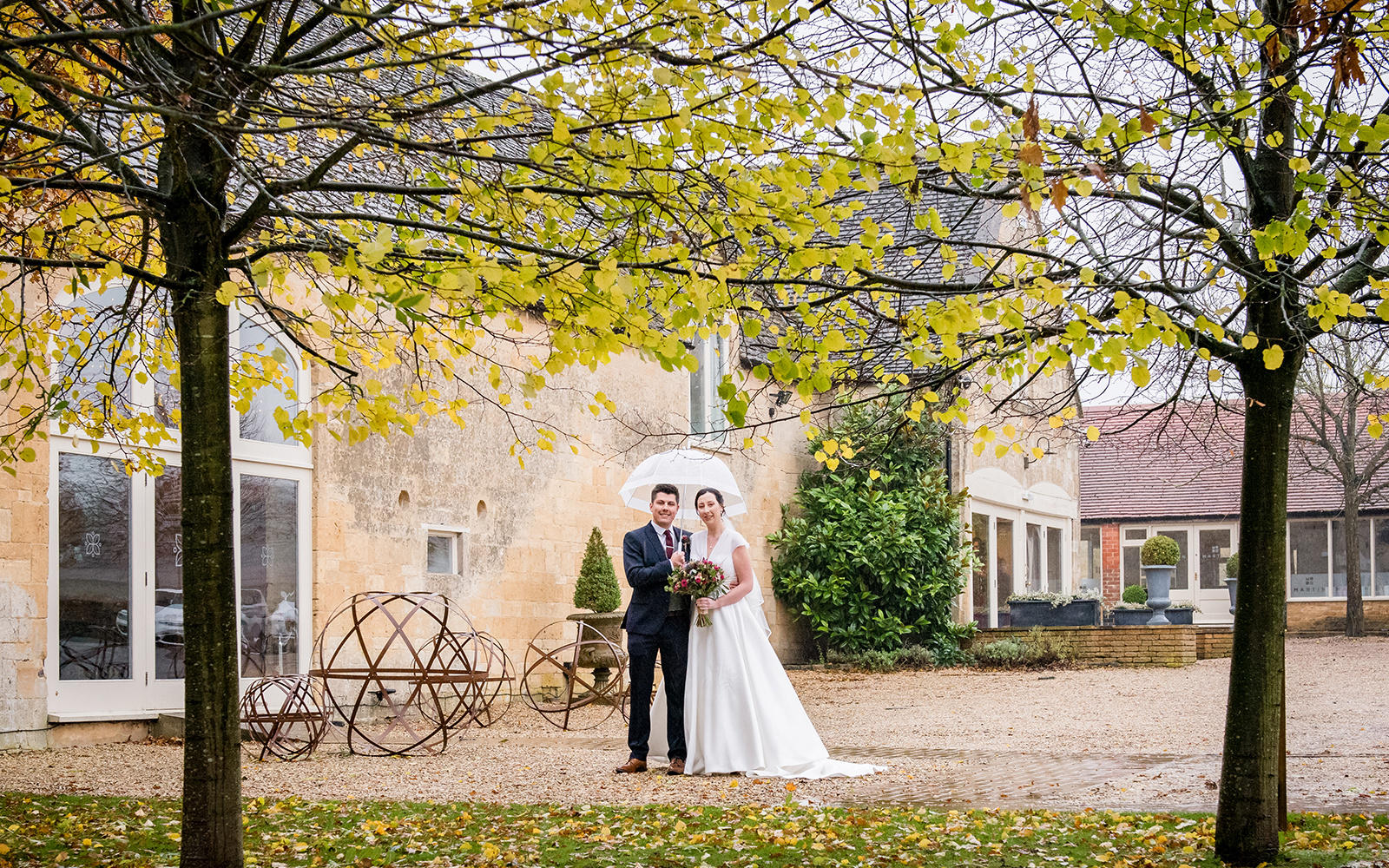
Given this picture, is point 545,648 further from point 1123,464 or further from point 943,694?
point 1123,464

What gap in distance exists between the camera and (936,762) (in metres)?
9.28

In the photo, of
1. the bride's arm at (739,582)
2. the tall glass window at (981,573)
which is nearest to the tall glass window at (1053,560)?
the tall glass window at (981,573)

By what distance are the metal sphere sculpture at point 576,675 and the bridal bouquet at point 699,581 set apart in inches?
160

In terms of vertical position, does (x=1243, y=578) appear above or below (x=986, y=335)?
below

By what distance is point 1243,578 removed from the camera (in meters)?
5.43

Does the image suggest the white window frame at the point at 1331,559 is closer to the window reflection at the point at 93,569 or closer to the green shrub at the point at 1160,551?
the green shrub at the point at 1160,551

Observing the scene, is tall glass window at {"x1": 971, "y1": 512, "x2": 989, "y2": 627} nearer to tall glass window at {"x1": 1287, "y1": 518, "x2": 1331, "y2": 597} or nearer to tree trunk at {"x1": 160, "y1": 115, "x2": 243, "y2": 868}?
tall glass window at {"x1": 1287, "y1": 518, "x2": 1331, "y2": 597}

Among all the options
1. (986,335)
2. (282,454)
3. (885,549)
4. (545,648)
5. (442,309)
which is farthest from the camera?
(885,549)

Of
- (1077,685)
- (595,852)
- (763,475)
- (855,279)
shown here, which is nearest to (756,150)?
(855,279)

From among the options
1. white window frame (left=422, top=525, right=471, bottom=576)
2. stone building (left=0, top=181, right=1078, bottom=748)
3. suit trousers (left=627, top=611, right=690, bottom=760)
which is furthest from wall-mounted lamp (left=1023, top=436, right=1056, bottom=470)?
white window frame (left=422, top=525, right=471, bottom=576)

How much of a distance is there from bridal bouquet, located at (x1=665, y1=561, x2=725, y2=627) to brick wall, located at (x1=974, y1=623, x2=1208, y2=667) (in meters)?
12.1

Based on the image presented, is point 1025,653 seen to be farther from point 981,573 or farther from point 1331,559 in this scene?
point 1331,559

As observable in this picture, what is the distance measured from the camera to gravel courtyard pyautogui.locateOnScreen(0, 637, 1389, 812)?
7.57m

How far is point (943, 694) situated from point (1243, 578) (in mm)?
10101
